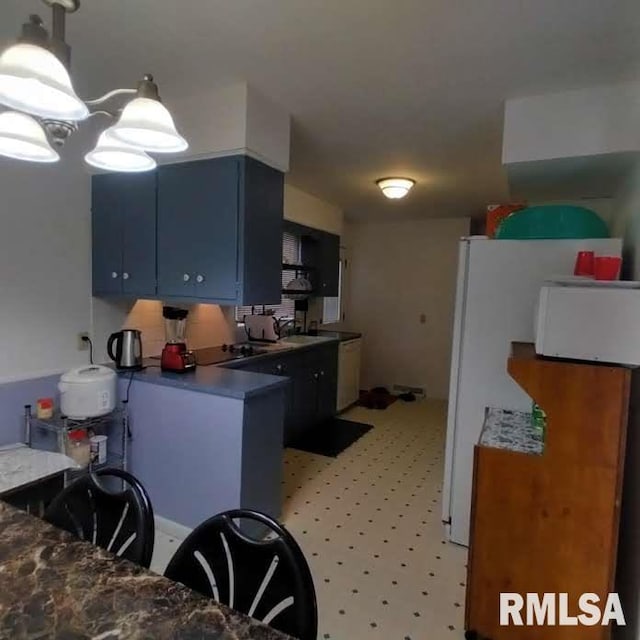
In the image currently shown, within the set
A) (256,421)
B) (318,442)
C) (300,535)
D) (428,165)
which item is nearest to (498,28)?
(428,165)

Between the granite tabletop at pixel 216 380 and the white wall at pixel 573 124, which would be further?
the granite tabletop at pixel 216 380

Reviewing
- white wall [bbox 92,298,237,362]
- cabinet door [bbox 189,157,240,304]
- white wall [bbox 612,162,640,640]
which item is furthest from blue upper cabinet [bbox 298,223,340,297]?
white wall [bbox 612,162,640,640]

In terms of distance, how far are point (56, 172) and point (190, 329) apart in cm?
143

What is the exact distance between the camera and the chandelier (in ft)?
3.05

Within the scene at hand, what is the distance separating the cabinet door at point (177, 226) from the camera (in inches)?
97.1

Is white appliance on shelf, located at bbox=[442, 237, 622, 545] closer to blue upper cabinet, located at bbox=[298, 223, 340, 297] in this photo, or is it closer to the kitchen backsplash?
the kitchen backsplash

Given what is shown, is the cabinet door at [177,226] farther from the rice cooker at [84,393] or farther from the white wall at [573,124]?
the white wall at [573,124]

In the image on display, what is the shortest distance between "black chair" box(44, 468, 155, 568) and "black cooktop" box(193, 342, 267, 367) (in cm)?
155

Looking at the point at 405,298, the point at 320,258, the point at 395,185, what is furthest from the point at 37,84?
the point at 405,298

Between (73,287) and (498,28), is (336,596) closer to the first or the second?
(73,287)

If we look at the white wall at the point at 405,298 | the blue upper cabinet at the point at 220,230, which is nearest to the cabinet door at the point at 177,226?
the blue upper cabinet at the point at 220,230

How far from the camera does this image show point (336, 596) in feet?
6.46

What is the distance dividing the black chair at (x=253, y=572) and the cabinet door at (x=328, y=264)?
390 centimetres

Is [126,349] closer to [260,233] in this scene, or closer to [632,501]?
[260,233]
